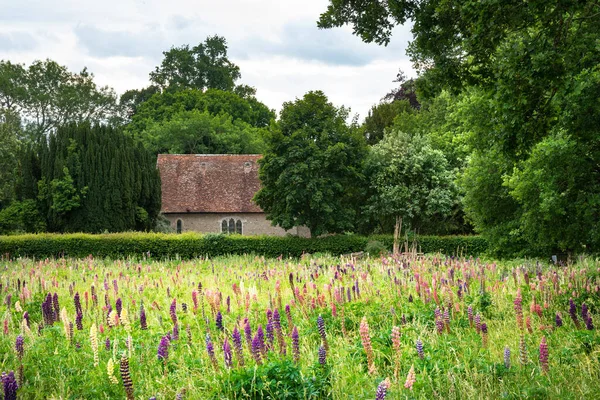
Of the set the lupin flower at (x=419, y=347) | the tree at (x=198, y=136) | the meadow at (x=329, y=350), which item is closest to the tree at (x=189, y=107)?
the tree at (x=198, y=136)

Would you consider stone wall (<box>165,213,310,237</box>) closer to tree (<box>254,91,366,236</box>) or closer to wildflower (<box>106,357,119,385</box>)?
tree (<box>254,91,366,236</box>)

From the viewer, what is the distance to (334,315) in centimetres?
741

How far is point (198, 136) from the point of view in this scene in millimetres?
47094

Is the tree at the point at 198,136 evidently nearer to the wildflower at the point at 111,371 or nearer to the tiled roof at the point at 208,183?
the tiled roof at the point at 208,183

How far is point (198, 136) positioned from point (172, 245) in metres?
22.0

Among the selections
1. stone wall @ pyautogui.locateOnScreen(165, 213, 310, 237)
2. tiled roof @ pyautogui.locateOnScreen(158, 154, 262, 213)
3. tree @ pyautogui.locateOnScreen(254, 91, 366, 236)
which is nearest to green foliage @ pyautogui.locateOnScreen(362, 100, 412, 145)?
tiled roof @ pyautogui.locateOnScreen(158, 154, 262, 213)

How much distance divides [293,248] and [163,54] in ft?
137

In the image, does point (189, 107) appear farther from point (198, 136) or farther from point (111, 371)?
point (111, 371)

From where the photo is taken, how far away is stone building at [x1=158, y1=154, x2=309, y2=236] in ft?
125

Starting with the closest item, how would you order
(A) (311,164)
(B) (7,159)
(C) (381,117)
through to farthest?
(A) (311,164)
(B) (7,159)
(C) (381,117)

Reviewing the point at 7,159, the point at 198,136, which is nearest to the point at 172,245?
the point at 7,159

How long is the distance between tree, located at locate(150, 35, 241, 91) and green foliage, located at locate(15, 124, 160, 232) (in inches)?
1137

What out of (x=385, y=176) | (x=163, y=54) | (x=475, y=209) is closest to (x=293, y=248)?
(x=385, y=176)

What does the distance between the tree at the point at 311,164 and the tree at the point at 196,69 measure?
34.5 m
